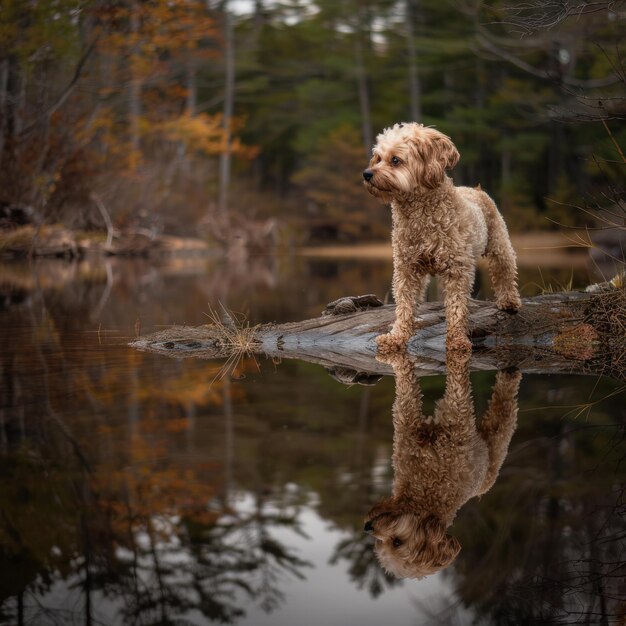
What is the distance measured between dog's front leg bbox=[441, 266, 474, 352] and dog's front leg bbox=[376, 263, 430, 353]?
0.26m

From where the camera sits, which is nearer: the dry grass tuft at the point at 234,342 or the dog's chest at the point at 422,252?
the dog's chest at the point at 422,252

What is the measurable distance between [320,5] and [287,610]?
3981 centimetres

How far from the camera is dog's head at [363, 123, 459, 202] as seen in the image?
234 inches

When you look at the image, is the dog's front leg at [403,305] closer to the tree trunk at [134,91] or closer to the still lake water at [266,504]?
the still lake water at [266,504]

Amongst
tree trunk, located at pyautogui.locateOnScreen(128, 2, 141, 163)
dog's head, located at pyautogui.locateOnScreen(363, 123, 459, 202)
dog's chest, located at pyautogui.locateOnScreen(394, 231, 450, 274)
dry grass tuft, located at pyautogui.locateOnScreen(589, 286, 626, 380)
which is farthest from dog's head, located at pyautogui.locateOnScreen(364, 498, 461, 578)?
tree trunk, located at pyautogui.locateOnScreen(128, 2, 141, 163)

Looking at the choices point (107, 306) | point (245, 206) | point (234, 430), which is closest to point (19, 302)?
point (107, 306)

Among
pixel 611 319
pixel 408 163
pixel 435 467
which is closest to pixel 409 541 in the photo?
pixel 435 467

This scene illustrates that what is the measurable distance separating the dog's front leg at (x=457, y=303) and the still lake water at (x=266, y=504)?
80 cm

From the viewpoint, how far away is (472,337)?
717 centimetres

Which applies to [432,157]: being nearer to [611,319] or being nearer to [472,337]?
[472,337]

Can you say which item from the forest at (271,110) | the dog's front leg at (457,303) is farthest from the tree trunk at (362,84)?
the dog's front leg at (457,303)

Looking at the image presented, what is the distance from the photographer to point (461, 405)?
4832 mm

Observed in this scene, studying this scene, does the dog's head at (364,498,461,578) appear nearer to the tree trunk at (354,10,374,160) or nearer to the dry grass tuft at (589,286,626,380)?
the dry grass tuft at (589,286,626,380)

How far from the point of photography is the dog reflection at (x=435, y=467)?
106 inches
